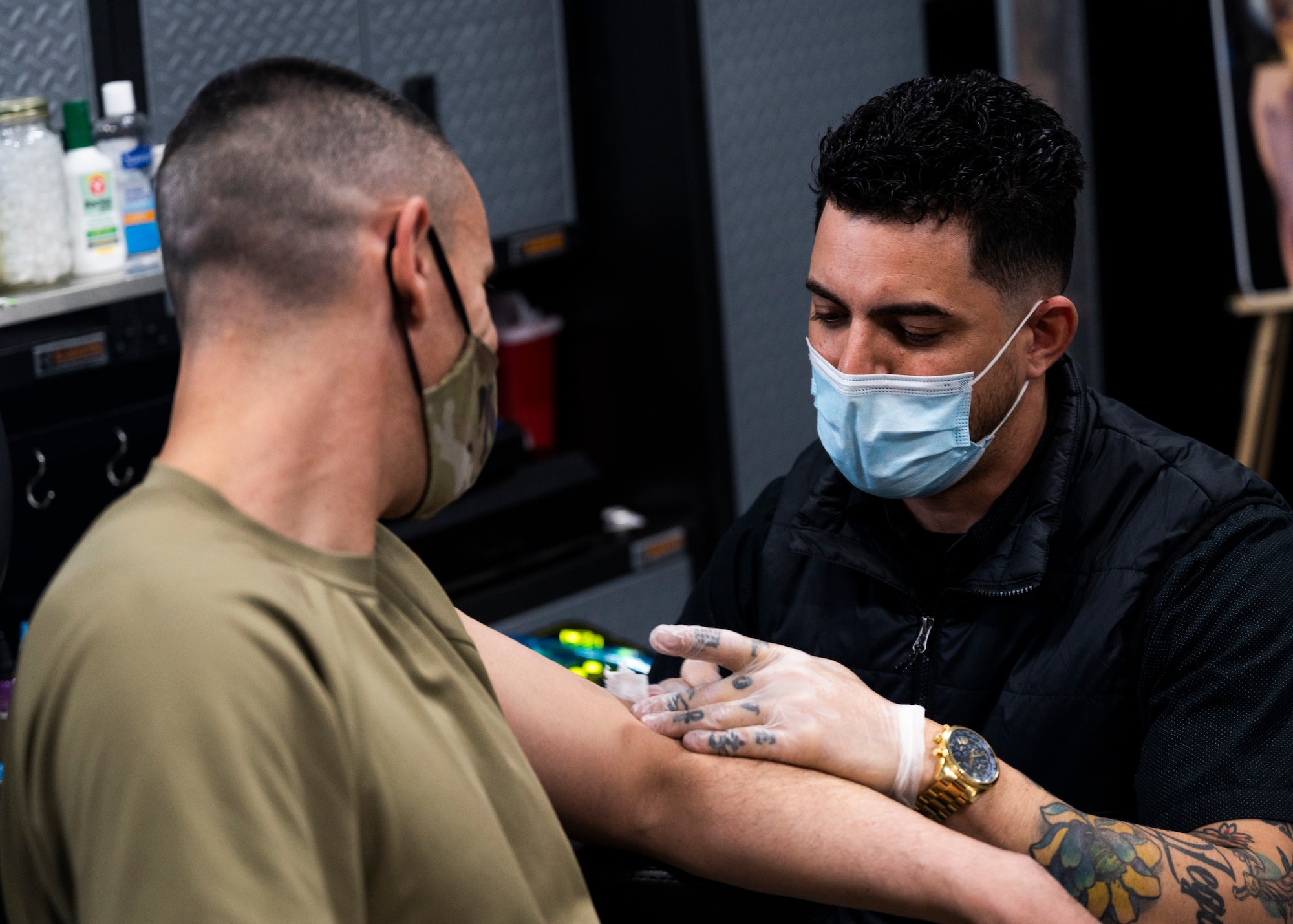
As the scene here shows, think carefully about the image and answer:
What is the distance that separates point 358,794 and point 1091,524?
97 cm

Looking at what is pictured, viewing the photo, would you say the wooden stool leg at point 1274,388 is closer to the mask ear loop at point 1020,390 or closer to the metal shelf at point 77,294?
the mask ear loop at point 1020,390

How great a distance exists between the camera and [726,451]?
11.8 ft

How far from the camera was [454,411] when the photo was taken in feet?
3.66

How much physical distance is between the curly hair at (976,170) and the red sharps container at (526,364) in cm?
182

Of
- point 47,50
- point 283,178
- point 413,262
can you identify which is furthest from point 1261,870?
point 47,50

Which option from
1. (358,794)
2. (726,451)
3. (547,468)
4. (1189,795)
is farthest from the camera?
(726,451)

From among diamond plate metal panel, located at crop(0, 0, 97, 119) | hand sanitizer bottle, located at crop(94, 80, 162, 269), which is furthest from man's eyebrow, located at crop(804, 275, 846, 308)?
diamond plate metal panel, located at crop(0, 0, 97, 119)

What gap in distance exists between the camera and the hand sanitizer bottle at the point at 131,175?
2.47m

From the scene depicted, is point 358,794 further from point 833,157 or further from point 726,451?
point 726,451

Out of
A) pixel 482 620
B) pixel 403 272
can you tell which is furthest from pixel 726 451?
pixel 403 272

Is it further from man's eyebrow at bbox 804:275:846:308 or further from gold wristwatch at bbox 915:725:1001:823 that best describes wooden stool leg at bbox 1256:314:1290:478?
gold wristwatch at bbox 915:725:1001:823

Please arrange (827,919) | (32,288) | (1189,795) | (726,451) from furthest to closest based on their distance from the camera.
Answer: (726,451) < (32,288) < (827,919) < (1189,795)

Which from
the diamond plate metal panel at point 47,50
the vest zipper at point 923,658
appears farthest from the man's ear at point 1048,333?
the diamond plate metal panel at point 47,50

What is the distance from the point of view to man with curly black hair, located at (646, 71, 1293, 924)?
141cm
